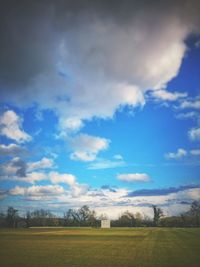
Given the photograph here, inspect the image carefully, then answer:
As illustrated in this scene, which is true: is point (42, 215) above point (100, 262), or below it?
above

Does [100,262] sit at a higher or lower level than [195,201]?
lower

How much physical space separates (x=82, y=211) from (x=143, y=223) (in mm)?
32946

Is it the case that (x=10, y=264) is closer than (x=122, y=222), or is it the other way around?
(x=10, y=264)

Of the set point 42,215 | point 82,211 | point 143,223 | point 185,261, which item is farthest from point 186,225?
point 185,261

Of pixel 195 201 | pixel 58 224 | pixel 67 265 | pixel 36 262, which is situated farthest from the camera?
pixel 195 201

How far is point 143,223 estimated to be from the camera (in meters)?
167

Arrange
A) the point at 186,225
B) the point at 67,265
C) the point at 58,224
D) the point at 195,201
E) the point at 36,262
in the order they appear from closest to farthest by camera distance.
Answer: the point at 67,265
the point at 36,262
the point at 186,225
the point at 58,224
the point at 195,201

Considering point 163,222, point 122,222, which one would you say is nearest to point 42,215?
point 122,222

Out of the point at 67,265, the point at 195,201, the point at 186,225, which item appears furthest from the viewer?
the point at 195,201

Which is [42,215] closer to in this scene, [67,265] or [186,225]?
[186,225]

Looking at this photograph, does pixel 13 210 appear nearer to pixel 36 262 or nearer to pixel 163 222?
pixel 163 222

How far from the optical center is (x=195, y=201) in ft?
587

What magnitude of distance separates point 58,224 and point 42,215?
1021 inches

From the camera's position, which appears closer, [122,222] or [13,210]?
[13,210]
